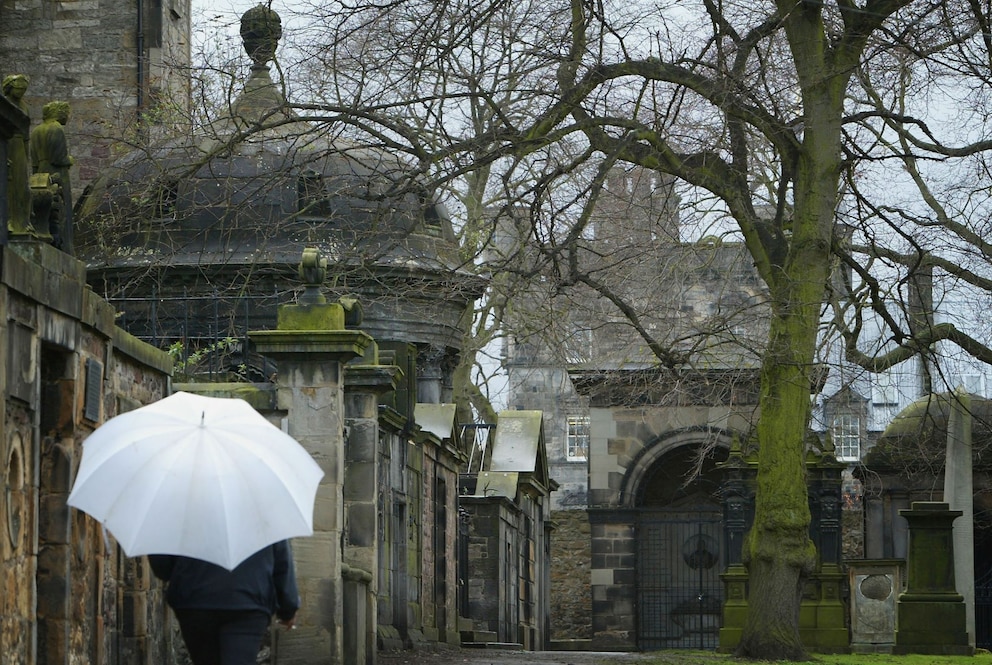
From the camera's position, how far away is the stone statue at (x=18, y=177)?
983 cm

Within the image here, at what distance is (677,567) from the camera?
35750mm

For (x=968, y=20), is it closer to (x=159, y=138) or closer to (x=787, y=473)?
(x=787, y=473)

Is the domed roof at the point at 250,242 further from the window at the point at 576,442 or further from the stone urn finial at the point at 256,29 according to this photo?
the window at the point at 576,442

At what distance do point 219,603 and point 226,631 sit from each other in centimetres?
12

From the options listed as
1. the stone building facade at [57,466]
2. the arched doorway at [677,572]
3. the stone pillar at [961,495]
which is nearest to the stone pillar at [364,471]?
the stone building facade at [57,466]

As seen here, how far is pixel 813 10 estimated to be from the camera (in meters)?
18.0

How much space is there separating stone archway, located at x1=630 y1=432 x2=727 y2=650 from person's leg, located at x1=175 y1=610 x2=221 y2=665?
27.4 m

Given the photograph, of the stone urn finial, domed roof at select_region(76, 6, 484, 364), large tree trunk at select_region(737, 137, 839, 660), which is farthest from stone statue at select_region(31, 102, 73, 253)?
the stone urn finial

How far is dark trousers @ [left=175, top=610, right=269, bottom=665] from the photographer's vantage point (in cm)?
696

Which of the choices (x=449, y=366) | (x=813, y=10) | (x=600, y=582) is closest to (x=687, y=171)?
(x=813, y=10)

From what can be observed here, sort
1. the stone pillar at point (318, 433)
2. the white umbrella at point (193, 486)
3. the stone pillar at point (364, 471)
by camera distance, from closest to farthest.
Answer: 1. the white umbrella at point (193, 486)
2. the stone pillar at point (318, 433)
3. the stone pillar at point (364, 471)

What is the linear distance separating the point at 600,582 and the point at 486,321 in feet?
24.1

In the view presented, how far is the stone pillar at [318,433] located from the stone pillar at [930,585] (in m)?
9.82

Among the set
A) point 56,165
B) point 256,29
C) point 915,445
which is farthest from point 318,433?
point 915,445
